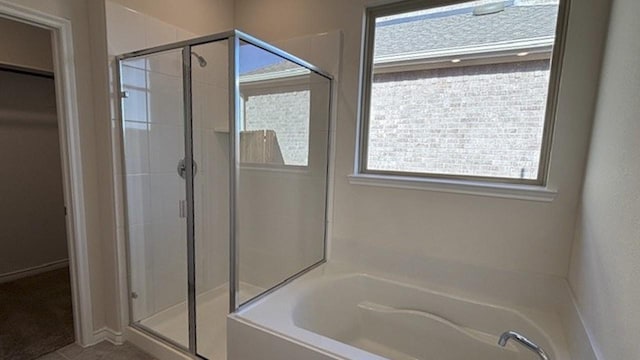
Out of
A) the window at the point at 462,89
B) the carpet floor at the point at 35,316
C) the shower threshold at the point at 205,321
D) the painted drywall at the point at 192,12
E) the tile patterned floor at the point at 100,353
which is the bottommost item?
the tile patterned floor at the point at 100,353

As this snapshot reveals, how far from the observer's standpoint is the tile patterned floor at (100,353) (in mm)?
1896

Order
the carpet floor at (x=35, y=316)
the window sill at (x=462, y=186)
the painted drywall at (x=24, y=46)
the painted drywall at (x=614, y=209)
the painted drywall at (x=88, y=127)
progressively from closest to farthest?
the painted drywall at (x=614, y=209)
the window sill at (x=462, y=186)
the painted drywall at (x=88, y=127)
the carpet floor at (x=35, y=316)
the painted drywall at (x=24, y=46)

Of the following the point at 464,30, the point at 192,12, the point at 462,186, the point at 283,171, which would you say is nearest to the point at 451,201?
the point at 462,186

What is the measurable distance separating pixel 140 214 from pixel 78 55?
3.44 feet

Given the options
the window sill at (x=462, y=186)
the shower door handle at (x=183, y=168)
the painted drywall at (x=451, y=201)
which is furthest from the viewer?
the shower door handle at (x=183, y=168)

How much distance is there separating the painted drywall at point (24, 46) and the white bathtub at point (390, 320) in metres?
2.95

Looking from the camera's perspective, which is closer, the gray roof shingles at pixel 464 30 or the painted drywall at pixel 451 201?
the painted drywall at pixel 451 201

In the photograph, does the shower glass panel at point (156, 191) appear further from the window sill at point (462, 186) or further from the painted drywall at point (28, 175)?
the painted drywall at point (28, 175)

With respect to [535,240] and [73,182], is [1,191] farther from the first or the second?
[535,240]

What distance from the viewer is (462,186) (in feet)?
5.99

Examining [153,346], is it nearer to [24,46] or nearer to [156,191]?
[156,191]

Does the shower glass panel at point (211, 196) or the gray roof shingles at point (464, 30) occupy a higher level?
the gray roof shingles at point (464, 30)

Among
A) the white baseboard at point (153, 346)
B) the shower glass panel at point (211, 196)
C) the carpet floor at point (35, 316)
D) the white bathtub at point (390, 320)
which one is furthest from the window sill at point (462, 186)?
the carpet floor at point (35, 316)

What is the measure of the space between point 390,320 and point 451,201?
2.79 ft
